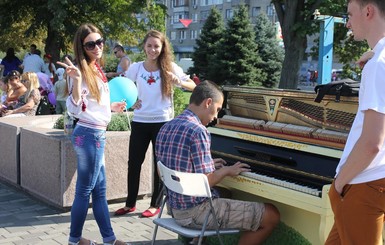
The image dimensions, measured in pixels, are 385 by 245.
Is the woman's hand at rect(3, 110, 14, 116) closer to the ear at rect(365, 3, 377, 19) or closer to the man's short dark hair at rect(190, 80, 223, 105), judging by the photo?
the man's short dark hair at rect(190, 80, 223, 105)

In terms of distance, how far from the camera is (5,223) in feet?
17.8

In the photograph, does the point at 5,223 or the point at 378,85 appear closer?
the point at 378,85

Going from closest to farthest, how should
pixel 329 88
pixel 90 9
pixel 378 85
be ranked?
pixel 378 85 → pixel 329 88 → pixel 90 9

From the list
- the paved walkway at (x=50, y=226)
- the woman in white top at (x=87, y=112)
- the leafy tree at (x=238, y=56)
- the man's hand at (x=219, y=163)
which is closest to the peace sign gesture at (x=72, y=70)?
the woman in white top at (x=87, y=112)

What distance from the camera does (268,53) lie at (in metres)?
30.1

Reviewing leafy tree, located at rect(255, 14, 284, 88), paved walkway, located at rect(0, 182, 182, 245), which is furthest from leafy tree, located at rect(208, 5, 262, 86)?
paved walkway, located at rect(0, 182, 182, 245)

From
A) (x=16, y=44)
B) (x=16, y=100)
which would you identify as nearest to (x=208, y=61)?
(x=16, y=44)

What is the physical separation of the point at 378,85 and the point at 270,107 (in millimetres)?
2047

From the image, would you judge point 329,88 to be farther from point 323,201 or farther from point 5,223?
point 5,223

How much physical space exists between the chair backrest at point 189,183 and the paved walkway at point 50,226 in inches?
54.6

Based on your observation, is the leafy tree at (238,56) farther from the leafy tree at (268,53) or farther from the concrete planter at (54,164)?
the concrete planter at (54,164)

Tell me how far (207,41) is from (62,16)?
12678mm

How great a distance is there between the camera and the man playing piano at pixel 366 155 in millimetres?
2311

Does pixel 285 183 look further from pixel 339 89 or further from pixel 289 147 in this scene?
pixel 339 89
